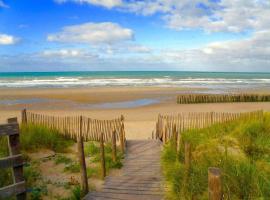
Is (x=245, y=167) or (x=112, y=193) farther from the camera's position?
(x=112, y=193)

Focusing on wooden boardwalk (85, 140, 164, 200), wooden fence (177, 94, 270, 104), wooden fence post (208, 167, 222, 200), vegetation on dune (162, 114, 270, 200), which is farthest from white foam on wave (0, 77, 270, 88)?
wooden fence post (208, 167, 222, 200)

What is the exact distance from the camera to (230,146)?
34.0 feet

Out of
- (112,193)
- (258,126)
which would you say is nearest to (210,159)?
(112,193)

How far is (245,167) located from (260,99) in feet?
109

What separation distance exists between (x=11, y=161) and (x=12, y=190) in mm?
557

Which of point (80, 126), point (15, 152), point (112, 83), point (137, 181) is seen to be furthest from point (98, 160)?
point (112, 83)

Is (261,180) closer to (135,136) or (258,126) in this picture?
(258,126)

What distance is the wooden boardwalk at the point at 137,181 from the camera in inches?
303

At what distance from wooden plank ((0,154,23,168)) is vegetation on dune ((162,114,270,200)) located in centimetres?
322

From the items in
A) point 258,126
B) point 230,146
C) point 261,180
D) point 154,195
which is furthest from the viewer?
point 258,126

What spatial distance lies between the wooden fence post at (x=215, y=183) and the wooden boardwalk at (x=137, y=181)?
118 inches

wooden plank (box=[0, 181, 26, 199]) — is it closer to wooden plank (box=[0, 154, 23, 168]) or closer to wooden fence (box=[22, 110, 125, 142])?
wooden plank (box=[0, 154, 23, 168])

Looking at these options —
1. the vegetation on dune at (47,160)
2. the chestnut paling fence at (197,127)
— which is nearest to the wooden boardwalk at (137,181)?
the vegetation on dune at (47,160)

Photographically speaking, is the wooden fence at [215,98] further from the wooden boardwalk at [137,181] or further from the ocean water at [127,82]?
the ocean water at [127,82]
